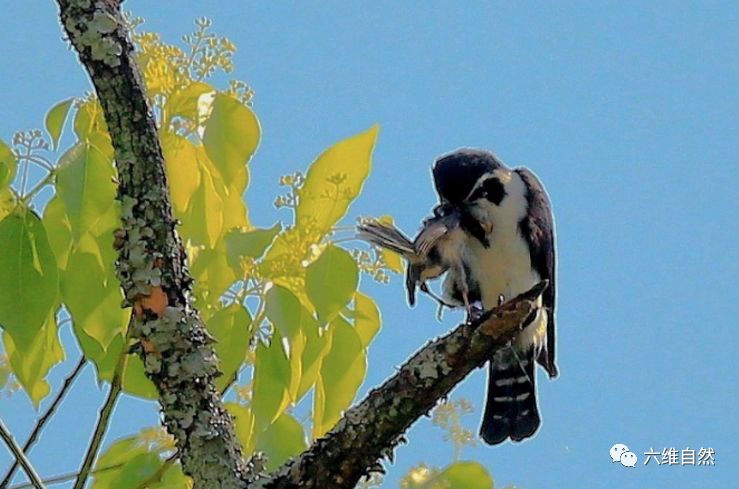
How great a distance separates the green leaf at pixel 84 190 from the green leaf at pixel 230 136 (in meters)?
0.14

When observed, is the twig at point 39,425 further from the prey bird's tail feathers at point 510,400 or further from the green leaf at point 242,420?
the prey bird's tail feathers at point 510,400

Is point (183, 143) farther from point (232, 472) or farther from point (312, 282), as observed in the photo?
point (232, 472)

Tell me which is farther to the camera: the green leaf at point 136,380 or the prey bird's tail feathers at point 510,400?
the prey bird's tail feathers at point 510,400

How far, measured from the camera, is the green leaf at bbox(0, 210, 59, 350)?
4.17ft

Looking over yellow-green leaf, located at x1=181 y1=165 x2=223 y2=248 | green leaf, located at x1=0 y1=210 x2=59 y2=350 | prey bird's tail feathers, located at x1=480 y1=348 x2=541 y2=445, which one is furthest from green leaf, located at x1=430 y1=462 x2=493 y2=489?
prey bird's tail feathers, located at x1=480 y1=348 x2=541 y2=445

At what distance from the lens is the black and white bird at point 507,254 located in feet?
6.36

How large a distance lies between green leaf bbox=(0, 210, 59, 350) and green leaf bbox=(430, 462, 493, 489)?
526mm

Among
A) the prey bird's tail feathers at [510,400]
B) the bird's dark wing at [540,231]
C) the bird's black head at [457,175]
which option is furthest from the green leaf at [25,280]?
the prey bird's tail feathers at [510,400]

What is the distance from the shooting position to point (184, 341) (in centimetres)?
124

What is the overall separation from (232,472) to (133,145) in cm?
38

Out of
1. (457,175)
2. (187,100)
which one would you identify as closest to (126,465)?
(187,100)

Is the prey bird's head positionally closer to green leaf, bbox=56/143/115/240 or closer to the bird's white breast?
the bird's white breast

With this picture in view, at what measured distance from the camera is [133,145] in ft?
3.95

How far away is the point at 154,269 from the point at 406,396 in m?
0.32
